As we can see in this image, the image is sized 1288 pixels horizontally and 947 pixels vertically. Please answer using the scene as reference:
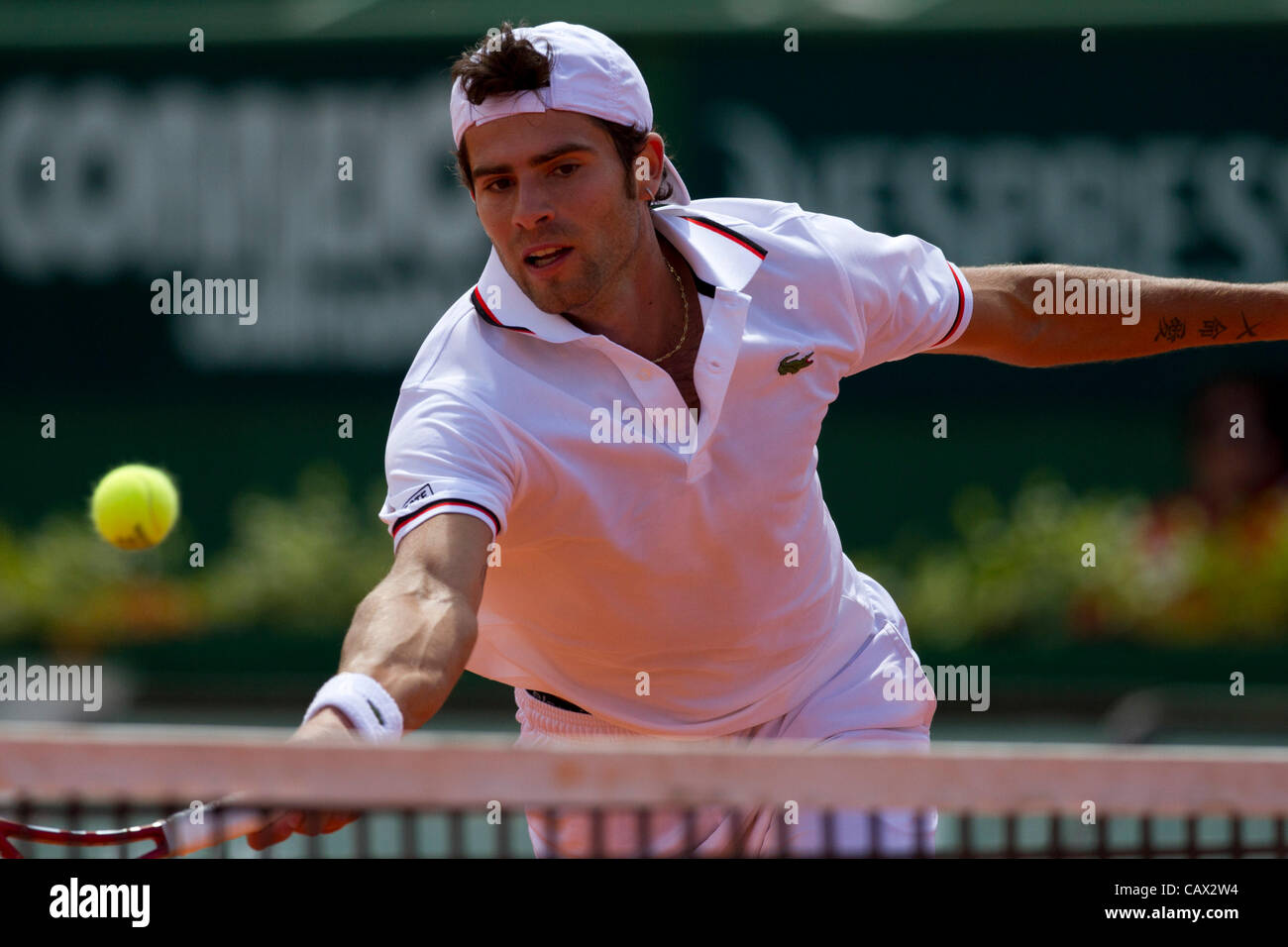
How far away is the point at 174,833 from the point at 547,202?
1.33 meters

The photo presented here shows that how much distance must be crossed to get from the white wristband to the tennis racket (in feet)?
0.56

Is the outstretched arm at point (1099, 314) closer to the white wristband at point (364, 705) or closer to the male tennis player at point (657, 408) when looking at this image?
the male tennis player at point (657, 408)

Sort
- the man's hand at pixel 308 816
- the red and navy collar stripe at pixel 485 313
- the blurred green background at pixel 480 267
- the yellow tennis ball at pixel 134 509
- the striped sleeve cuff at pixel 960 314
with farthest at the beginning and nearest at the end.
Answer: the blurred green background at pixel 480 267, the yellow tennis ball at pixel 134 509, the striped sleeve cuff at pixel 960 314, the red and navy collar stripe at pixel 485 313, the man's hand at pixel 308 816

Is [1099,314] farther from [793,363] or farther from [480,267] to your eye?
[480,267]

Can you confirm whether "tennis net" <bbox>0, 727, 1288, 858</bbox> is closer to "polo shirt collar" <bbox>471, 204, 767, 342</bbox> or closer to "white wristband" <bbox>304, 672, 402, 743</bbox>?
"white wristband" <bbox>304, 672, 402, 743</bbox>

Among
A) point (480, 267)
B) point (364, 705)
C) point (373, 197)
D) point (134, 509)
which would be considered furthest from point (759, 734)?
point (373, 197)

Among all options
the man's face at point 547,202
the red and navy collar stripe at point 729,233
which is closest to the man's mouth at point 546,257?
the man's face at point 547,202

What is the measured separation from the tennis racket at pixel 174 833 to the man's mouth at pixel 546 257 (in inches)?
48.0

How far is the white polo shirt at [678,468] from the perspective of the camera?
3.07 m

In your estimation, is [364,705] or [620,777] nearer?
[620,777]

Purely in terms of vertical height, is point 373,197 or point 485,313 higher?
point 373,197

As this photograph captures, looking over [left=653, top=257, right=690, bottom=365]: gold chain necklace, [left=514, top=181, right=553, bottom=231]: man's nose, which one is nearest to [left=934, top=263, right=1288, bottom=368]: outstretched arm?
[left=653, top=257, right=690, bottom=365]: gold chain necklace

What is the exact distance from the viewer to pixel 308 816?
2354mm

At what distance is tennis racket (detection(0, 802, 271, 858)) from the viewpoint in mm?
2400
